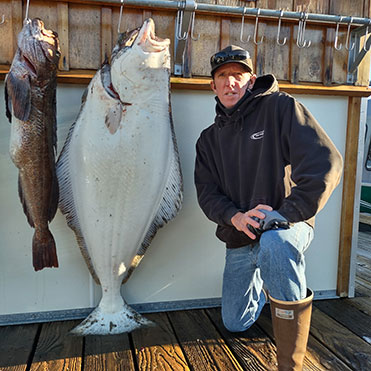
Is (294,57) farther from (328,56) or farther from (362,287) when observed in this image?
(362,287)

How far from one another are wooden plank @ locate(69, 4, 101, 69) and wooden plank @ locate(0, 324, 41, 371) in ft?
5.47

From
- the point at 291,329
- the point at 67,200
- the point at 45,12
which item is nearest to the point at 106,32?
the point at 45,12

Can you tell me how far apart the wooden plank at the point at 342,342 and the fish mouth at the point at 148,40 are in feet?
6.27

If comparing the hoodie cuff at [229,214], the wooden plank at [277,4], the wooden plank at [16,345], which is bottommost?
the wooden plank at [16,345]

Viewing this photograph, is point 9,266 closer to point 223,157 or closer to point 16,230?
point 16,230

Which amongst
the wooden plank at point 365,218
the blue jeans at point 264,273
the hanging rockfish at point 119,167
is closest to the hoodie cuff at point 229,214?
the blue jeans at point 264,273

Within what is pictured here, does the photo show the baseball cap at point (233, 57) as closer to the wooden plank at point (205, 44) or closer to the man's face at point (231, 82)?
the man's face at point (231, 82)

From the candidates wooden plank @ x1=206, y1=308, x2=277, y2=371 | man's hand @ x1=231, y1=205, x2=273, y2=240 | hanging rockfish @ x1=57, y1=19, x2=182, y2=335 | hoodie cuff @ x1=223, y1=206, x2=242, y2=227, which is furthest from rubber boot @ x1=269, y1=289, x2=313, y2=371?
hanging rockfish @ x1=57, y1=19, x2=182, y2=335

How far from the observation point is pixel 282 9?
253cm

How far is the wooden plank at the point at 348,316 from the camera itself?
224cm

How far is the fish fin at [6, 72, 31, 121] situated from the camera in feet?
6.11

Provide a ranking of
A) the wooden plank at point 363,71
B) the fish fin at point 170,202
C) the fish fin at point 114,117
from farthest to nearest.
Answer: the wooden plank at point 363,71 < the fish fin at point 170,202 < the fish fin at point 114,117

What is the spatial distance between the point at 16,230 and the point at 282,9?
231 centimetres

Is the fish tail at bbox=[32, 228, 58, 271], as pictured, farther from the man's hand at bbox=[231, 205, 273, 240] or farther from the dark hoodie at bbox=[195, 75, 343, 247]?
the man's hand at bbox=[231, 205, 273, 240]
